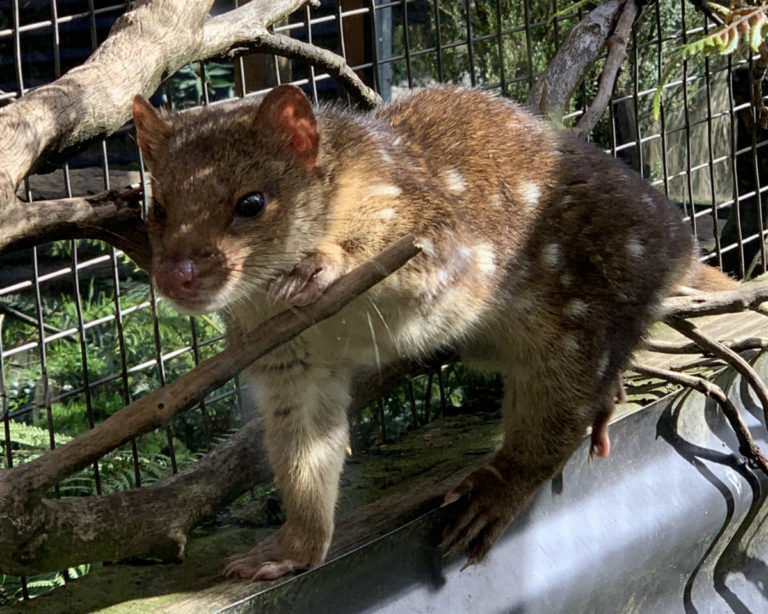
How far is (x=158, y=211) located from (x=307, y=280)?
299 mm

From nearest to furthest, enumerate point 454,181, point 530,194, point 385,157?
1. point 385,157
2. point 454,181
3. point 530,194

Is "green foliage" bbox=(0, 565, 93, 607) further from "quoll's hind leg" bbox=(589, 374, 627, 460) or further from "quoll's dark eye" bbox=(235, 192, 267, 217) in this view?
"quoll's hind leg" bbox=(589, 374, 627, 460)

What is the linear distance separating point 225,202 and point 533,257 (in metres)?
0.83

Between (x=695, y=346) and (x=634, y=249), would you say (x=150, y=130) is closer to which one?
(x=634, y=249)

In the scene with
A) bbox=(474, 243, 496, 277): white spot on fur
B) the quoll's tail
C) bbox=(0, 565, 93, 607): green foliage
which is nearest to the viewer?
bbox=(474, 243, 496, 277): white spot on fur

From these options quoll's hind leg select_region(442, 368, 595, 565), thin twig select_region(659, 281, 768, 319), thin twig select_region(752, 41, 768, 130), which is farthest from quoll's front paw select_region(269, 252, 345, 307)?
thin twig select_region(752, 41, 768, 130)

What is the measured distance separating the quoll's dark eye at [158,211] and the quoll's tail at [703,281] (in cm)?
152

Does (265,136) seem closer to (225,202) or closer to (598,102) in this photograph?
(225,202)

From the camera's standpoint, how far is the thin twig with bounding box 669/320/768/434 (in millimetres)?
3076

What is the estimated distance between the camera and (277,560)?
90.7 inches

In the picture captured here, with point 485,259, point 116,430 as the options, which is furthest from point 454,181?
point 116,430

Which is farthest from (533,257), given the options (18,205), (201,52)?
(18,205)

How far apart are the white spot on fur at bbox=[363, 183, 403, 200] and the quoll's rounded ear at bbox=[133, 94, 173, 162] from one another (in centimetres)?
41

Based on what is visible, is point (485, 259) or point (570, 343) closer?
point (485, 259)
